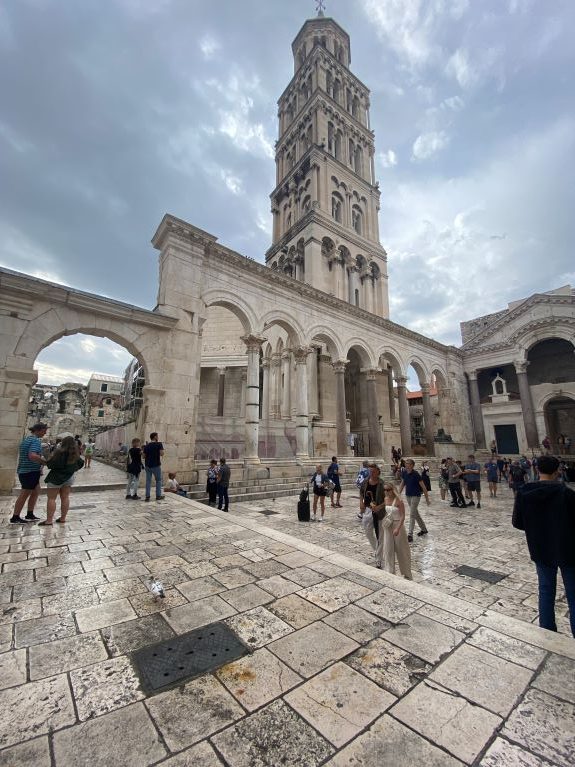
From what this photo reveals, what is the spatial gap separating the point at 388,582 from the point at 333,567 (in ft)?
2.20

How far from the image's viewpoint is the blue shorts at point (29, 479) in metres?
5.64

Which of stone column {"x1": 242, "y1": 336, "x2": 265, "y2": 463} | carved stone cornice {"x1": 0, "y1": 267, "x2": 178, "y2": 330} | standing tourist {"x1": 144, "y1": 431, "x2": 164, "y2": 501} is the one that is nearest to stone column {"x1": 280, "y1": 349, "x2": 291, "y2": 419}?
stone column {"x1": 242, "y1": 336, "x2": 265, "y2": 463}

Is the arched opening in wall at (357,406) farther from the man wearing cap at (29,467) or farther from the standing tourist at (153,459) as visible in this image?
the man wearing cap at (29,467)

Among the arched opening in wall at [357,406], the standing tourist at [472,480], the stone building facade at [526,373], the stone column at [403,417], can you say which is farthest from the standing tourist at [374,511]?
the stone building facade at [526,373]

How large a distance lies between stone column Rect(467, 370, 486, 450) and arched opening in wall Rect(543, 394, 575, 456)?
13.2 ft

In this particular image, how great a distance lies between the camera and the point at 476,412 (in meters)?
25.8

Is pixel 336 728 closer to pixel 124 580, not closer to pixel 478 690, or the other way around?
pixel 478 690

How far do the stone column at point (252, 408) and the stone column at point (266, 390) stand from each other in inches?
341

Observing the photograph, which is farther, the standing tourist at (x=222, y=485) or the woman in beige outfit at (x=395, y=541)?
the standing tourist at (x=222, y=485)

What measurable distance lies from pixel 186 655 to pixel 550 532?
3.31 metres

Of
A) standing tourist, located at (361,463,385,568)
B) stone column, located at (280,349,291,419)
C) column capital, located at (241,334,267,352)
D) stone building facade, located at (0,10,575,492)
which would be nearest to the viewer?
standing tourist, located at (361,463,385,568)

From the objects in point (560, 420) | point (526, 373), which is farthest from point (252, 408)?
point (560, 420)

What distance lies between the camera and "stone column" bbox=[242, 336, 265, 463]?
13594mm

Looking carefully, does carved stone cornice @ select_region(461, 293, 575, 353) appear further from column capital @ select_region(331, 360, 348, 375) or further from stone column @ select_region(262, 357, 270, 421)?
stone column @ select_region(262, 357, 270, 421)
